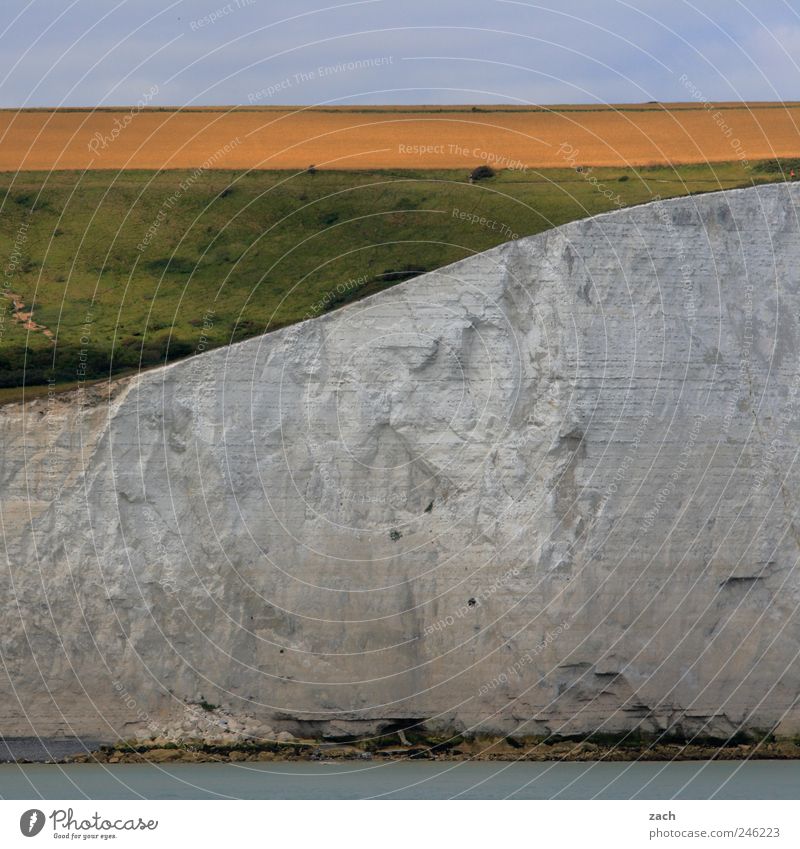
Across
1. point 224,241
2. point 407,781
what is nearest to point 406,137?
point 224,241

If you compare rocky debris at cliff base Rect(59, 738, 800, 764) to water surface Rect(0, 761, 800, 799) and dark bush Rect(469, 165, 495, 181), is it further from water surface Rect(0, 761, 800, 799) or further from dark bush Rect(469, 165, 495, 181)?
dark bush Rect(469, 165, 495, 181)

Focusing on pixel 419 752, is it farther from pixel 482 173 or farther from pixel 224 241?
Result: pixel 482 173

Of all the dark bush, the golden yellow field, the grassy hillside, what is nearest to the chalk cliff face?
the grassy hillside

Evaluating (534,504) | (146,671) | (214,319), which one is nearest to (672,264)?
(534,504)

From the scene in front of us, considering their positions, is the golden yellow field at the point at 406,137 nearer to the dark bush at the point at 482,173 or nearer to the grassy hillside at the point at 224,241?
the dark bush at the point at 482,173

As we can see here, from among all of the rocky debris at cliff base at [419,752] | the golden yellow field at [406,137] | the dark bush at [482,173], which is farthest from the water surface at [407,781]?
the golden yellow field at [406,137]

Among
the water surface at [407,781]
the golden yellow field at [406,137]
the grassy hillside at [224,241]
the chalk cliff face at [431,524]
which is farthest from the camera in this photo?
the golden yellow field at [406,137]

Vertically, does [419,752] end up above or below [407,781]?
above
